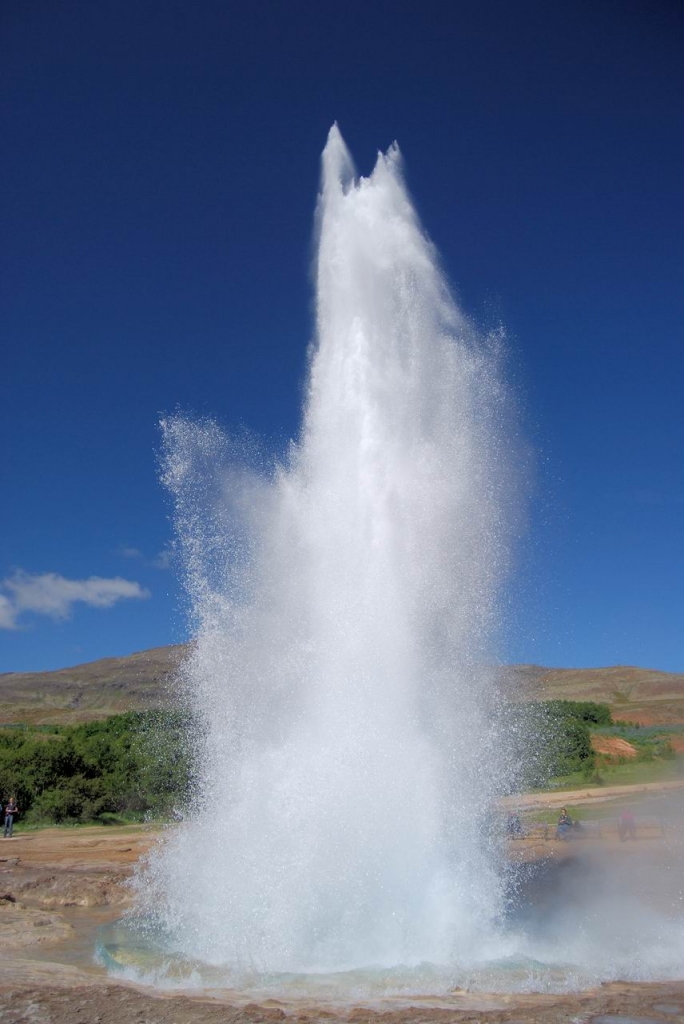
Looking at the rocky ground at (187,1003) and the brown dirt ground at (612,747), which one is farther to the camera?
the brown dirt ground at (612,747)

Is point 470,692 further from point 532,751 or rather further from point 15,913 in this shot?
point 15,913

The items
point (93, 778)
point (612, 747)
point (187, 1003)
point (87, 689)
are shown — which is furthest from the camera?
point (87, 689)

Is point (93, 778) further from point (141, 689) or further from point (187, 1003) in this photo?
point (141, 689)

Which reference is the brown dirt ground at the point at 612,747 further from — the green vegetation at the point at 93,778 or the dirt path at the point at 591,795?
the green vegetation at the point at 93,778

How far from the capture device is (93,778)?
3191 cm

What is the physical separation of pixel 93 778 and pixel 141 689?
74.5 meters

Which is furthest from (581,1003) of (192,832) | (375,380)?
(375,380)

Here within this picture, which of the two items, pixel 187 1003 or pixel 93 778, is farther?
pixel 93 778

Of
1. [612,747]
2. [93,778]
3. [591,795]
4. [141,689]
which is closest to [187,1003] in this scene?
[591,795]

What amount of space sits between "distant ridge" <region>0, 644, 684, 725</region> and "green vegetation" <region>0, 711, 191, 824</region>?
35.4 metres

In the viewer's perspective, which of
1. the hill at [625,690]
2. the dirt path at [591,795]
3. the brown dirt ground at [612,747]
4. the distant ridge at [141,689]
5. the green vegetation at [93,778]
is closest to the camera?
the dirt path at [591,795]

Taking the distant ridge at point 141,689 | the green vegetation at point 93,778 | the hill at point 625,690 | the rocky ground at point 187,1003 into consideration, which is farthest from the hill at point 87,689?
the rocky ground at point 187,1003

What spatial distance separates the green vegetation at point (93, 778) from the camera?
29625 millimetres

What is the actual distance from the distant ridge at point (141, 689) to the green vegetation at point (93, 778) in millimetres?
35423
